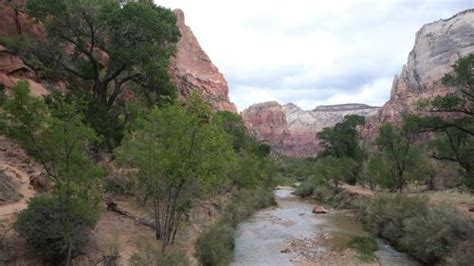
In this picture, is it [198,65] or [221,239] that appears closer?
[221,239]

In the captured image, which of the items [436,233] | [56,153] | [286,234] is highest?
[56,153]

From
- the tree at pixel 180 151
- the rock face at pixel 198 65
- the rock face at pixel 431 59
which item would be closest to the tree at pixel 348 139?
the tree at pixel 180 151

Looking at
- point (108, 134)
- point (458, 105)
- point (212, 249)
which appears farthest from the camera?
point (108, 134)

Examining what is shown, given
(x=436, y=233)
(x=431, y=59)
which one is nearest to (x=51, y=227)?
(x=436, y=233)

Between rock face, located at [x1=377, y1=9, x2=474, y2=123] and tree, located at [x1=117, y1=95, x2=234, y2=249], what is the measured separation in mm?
146425

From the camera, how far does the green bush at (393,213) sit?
2916 centimetres

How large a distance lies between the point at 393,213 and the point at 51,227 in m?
24.6

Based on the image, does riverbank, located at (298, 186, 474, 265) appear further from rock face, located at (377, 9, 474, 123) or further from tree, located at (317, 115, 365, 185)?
rock face, located at (377, 9, 474, 123)

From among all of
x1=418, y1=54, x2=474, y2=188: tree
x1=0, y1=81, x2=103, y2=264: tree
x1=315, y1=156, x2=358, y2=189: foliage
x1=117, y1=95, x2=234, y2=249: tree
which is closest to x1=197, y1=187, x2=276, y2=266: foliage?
x1=117, y1=95, x2=234, y2=249: tree

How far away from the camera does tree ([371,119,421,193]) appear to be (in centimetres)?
4988

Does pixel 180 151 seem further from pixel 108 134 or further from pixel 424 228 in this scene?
pixel 424 228

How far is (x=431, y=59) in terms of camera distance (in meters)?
182

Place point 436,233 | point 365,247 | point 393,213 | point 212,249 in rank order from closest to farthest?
1. point 212,249
2. point 436,233
3. point 365,247
4. point 393,213

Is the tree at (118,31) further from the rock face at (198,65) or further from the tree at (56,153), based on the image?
the rock face at (198,65)
